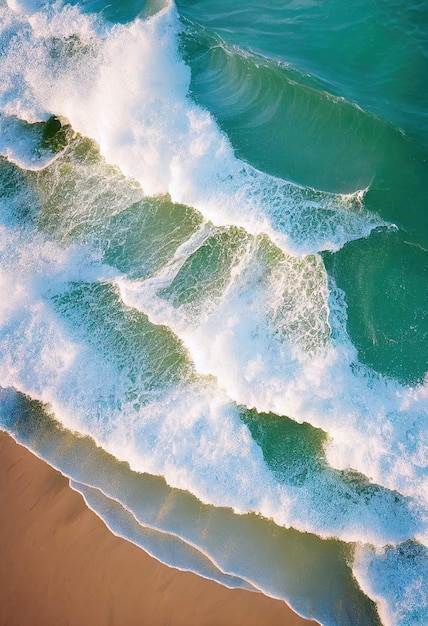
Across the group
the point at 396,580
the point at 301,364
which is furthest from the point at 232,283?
the point at 396,580

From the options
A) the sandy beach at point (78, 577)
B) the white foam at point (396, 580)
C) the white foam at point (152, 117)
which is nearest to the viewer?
the white foam at point (396, 580)

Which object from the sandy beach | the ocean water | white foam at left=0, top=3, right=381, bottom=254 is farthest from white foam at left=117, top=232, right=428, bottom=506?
the sandy beach

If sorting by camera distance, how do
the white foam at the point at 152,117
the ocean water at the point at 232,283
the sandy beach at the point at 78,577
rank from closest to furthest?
the sandy beach at the point at 78,577 < the ocean water at the point at 232,283 < the white foam at the point at 152,117

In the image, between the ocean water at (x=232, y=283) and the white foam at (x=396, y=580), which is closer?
the white foam at (x=396, y=580)

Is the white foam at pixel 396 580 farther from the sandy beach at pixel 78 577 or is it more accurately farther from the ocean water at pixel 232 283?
the sandy beach at pixel 78 577

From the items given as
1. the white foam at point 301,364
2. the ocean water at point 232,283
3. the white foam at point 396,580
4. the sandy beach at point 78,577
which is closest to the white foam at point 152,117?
the ocean water at point 232,283

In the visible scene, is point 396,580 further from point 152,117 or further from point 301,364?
point 152,117
